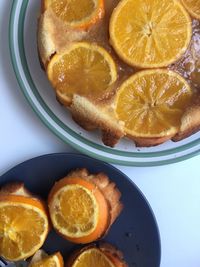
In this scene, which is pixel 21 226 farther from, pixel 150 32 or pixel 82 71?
pixel 150 32

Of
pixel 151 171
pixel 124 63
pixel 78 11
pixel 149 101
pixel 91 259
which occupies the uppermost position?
pixel 78 11

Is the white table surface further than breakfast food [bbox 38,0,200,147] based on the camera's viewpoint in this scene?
Yes

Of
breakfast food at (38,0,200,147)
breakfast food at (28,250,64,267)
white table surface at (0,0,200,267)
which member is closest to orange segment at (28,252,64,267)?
breakfast food at (28,250,64,267)

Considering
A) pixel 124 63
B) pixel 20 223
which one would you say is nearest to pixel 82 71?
pixel 124 63

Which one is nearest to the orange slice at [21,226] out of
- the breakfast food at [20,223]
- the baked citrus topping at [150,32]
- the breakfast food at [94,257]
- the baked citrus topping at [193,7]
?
the breakfast food at [20,223]

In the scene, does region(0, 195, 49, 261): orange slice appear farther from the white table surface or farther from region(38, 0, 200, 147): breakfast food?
region(38, 0, 200, 147): breakfast food

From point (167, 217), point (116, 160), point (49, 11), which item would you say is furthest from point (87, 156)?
point (49, 11)

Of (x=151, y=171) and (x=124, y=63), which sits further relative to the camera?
(x=151, y=171)

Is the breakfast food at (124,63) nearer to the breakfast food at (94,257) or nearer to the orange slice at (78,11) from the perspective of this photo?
the orange slice at (78,11)
